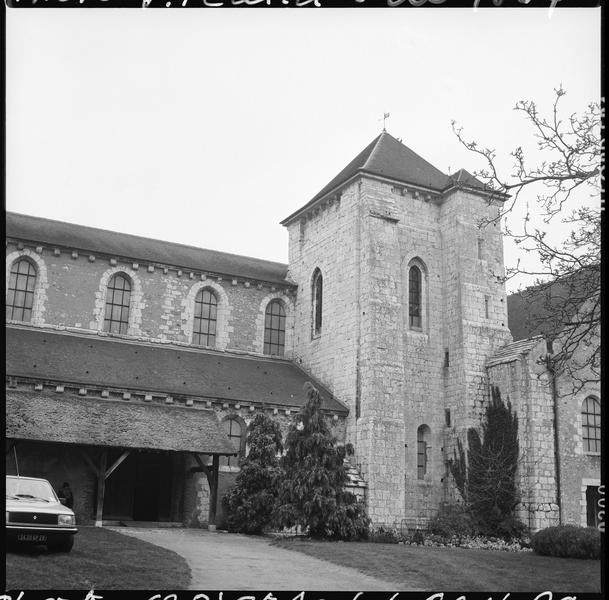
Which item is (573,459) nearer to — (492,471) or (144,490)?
(492,471)

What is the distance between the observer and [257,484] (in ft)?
75.2

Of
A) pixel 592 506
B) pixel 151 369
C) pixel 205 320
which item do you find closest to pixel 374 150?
pixel 205 320

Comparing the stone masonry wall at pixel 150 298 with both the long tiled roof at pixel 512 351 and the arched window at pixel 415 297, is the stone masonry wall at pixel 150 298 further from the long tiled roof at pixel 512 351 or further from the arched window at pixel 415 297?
the long tiled roof at pixel 512 351

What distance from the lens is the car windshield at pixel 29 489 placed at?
46.4 feet

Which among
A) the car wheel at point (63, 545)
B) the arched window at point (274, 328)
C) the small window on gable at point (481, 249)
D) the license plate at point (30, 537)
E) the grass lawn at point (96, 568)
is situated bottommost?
the grass lawn at point (96, 568)

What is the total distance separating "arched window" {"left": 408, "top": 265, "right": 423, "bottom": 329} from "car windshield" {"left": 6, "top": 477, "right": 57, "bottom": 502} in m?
17.5

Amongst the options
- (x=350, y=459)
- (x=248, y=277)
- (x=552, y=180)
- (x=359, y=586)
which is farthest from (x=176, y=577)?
(x=248, y=277)

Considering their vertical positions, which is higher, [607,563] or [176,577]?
[607,563]

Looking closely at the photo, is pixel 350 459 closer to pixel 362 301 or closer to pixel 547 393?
pixel 362 301

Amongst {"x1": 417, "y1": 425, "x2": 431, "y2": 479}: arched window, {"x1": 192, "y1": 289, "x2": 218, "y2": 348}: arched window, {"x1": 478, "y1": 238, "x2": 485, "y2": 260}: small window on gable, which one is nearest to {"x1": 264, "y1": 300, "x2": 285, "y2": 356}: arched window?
{"x1": 192, "y1": 289, "x2": 218, "y2": 348}: arched window

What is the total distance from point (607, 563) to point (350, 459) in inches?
792

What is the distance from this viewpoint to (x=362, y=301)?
91.5 ft

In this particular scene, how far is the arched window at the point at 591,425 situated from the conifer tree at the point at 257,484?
1216 centimetres

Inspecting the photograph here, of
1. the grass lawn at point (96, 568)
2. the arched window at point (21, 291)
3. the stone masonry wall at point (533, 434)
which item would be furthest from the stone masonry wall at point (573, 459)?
the arched window at point (21, 291)
